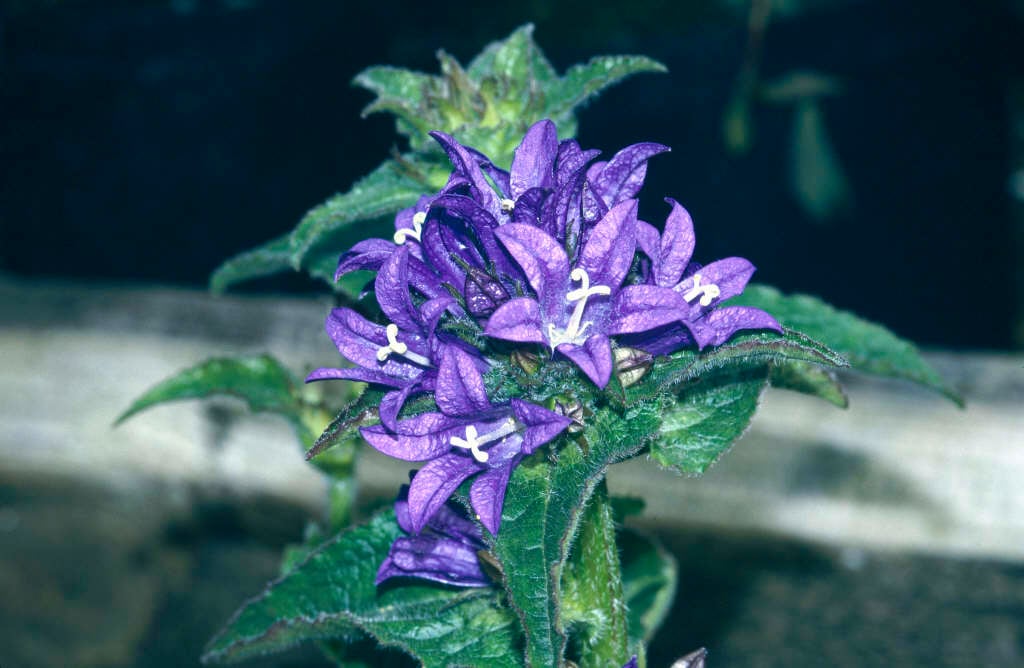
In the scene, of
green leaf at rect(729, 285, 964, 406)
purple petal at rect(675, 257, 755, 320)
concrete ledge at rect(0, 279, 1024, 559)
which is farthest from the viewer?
concrete ledge at rect(0, 279, 1024, 559)

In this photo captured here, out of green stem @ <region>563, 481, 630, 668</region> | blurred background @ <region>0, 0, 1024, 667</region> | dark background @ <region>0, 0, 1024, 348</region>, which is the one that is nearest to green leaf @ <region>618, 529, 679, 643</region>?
green stem @ <region>563, 481, 630, 668</region>

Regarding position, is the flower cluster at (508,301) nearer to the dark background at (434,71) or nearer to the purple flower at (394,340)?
the purple flower at (394,340)

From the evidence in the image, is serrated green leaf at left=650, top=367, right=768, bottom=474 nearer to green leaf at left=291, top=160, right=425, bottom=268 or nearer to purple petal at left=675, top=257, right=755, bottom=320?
purple petal at left=675, top=257, right=755, bottom=320

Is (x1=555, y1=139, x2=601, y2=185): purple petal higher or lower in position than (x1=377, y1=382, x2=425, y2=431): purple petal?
higher

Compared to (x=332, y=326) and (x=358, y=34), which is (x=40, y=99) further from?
(x=332, y=326)

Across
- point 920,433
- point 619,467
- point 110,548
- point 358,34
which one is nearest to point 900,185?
point 920,433

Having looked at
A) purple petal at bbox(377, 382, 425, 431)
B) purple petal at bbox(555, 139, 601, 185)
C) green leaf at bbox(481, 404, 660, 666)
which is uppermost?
purple petal at bbox(555, 139, 601, 185)

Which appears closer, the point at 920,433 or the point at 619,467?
the point at 920,433

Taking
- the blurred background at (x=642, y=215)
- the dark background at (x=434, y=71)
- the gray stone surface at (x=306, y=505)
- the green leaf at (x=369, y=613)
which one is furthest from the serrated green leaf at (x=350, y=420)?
the dark background at (x=434, y=71)

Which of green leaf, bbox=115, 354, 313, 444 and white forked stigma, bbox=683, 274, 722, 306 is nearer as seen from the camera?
white forked stigma, bbox=683, 274, 722, 306
